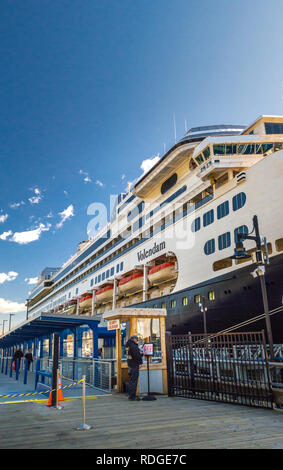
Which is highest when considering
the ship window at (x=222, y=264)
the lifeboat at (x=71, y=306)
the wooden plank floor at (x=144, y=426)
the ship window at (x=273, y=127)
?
the ship window at (x=273, y=127)

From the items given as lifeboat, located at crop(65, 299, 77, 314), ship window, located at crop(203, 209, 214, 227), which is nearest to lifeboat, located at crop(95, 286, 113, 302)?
lifeboat, located at crop(65, 299, 77, 314)

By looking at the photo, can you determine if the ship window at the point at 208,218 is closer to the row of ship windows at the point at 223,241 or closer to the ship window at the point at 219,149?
the row of ship windows at the point at 223,241

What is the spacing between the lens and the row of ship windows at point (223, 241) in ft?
60.7

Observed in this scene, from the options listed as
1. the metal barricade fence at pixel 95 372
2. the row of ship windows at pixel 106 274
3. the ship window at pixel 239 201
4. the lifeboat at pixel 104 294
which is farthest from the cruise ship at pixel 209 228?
the metal barricade fence at pixel 95 372

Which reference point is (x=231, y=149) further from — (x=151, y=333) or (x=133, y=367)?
(x=133, y=367)

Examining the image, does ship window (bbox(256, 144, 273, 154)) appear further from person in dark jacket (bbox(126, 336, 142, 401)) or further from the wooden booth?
person in dark jacket (bbox(126, 336, 142, 401))

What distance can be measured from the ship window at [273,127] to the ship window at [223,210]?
24.5 ft

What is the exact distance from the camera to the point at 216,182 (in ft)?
76.4

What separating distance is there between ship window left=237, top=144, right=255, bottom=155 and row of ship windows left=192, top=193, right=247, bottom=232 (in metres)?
4.70

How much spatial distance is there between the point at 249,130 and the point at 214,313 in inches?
561

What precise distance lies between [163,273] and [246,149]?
11.4 m

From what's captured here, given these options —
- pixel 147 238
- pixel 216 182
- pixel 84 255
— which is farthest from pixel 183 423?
pixel 84 255

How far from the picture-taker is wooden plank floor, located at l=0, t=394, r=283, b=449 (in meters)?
4.93

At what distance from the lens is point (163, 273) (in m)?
27.2
